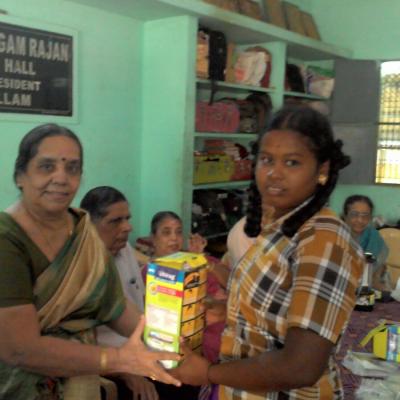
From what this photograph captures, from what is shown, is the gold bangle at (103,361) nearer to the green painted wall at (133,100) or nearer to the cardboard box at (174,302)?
the cardboard box at (174,302)

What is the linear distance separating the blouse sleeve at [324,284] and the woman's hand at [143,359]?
0.29m

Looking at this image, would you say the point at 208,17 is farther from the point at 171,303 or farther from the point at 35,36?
the point at 171,303

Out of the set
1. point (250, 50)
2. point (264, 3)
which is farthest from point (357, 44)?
point (250, 50)

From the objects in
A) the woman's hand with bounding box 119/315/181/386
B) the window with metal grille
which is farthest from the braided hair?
the window with metal grille

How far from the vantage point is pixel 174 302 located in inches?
38.6

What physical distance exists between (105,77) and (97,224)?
1.28 m

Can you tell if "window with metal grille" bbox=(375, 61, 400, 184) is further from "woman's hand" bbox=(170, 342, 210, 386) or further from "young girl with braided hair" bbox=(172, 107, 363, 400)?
"woman's hand" bbox=(170, 342, 210, 386)

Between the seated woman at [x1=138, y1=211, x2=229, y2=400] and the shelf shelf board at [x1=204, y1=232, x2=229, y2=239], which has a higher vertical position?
the seated woman at [x1=138, y1=211, x2=229, y2=400]

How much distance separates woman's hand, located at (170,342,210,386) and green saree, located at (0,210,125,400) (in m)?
0.44

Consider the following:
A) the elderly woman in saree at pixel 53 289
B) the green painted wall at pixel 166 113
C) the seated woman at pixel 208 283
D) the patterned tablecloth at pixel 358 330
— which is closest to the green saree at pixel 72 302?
the elderly woman in saree at pixel 53 289

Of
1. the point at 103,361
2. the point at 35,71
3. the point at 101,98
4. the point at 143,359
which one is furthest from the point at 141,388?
the point at 101,98

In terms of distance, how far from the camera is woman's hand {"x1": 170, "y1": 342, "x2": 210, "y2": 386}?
0.96 m

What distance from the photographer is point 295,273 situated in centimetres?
86

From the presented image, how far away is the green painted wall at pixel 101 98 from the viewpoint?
2.61 meters
